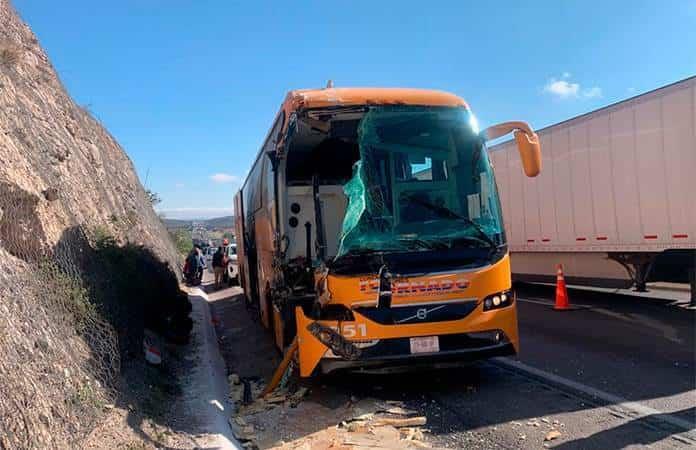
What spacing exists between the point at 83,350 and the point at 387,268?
9.88 feet

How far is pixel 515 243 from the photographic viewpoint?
1547 cm

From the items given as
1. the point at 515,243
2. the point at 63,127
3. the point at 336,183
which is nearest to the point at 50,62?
the point at 63,127

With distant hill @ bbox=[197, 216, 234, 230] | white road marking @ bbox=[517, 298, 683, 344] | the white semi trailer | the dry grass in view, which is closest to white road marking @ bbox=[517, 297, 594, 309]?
white road marking @ bbox=[517, 298, 683, 344]

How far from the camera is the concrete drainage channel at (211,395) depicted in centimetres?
520

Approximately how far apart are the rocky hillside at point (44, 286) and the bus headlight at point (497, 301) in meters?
3.75

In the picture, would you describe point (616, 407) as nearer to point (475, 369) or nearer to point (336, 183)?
point (475, 369)

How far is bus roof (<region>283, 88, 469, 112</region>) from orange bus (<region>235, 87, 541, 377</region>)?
1 cm

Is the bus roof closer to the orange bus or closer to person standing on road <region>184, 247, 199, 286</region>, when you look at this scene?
the orange bus

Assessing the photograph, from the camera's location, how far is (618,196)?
38.4 ft

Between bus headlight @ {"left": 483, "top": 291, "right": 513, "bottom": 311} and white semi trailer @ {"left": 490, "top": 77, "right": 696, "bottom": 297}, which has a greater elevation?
white semi trailer @ {"left": 490, "top": 77, "right": 696, "bottom": 297}

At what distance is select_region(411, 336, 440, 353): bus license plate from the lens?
570 cm

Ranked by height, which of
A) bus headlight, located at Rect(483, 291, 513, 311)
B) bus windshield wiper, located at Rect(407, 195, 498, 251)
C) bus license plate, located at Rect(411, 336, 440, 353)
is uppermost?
bus windshield wiper, located at Rect(407, 195, 498, 251)

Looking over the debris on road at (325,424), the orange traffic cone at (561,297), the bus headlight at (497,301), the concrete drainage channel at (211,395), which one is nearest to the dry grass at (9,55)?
the concrete drainage channel at (211,395)

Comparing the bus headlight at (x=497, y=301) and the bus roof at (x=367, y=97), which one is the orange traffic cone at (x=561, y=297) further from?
the bus roof at (x=367, y=97)
